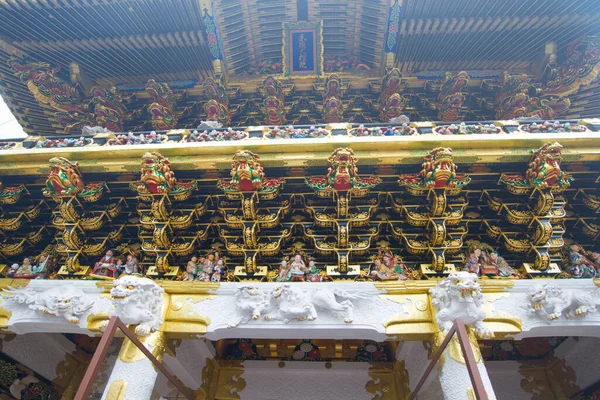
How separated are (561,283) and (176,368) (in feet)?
22.3

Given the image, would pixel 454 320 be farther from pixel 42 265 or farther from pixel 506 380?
pixel 42 265

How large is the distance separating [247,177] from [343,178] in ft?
5.28

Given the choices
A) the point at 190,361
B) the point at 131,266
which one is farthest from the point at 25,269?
the point at 190,361

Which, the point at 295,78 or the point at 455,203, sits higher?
the point at 295,78

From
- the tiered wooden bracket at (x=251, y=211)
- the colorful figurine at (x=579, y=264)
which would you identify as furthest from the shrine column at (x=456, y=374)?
the tiered wooden bracket at (x=251, y=211)

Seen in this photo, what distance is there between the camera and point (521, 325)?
445cm

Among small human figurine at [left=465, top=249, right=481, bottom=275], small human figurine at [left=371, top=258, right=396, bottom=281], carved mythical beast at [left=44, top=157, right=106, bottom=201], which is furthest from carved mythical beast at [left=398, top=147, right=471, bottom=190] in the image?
carved mythical beast at [left=44, top=157, right=106, bottom=201]

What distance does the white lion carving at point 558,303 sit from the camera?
4383mm

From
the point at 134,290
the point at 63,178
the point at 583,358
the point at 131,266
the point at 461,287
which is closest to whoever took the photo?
the point at 461,287

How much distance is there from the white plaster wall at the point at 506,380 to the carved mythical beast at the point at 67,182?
908cm

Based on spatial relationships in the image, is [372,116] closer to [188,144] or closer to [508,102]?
[508,102]

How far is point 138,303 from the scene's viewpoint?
14.4 ft

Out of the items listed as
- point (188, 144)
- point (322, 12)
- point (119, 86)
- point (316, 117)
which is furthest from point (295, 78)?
point (119, 86)

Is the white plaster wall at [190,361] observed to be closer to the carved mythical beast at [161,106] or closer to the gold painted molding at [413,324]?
the gold painted molding at [413,324]
